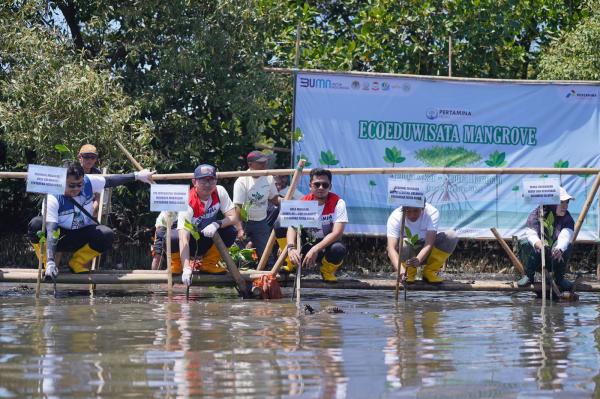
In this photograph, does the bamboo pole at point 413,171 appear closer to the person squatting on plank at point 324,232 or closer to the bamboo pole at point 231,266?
the person squatting on plank at point 324,232

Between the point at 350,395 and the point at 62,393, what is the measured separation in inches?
60.7

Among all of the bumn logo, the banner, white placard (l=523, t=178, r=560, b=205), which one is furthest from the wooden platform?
the bumn logo

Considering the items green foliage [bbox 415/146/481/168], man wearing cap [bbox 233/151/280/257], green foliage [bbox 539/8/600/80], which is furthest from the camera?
green foliage [bbox 539/8/600/80]

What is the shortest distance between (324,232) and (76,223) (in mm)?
2517

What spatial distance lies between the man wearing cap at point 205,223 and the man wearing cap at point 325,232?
56cm

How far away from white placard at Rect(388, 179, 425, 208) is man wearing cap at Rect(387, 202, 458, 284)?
0.40 m

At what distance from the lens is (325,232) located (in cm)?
1309

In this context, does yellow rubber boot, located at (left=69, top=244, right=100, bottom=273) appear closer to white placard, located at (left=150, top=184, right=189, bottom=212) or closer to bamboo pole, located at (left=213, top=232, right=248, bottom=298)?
white placard, located at (left=150, top=184, right=189, bottom=212)

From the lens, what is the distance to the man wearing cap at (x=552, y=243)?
42.5ft

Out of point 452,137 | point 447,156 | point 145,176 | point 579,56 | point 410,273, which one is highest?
point 579,56

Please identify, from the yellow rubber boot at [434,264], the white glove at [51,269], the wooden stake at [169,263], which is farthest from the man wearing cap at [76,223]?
the yellow rubber boot at [434,264]

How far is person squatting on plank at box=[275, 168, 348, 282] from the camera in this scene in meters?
12.8

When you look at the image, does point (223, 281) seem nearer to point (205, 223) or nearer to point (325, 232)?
point (205, 223)

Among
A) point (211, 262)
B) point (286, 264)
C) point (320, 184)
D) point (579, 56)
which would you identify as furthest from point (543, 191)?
point (579, 56)
